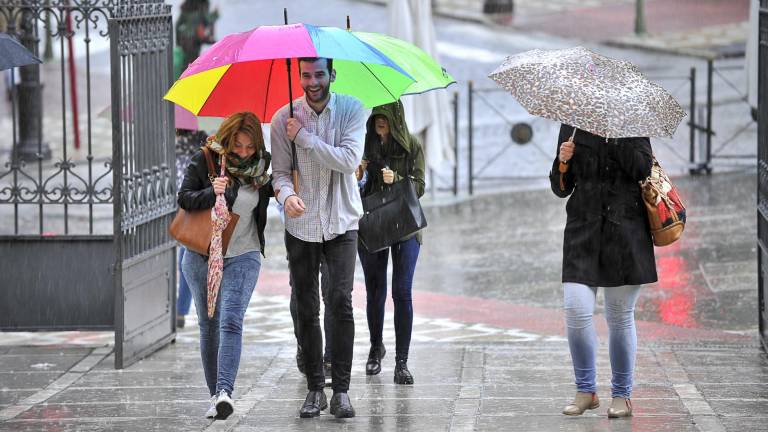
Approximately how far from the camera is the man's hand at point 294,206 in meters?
7.15

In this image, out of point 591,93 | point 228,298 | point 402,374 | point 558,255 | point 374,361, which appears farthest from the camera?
point 558,255

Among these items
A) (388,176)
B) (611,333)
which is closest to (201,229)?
(388,176)

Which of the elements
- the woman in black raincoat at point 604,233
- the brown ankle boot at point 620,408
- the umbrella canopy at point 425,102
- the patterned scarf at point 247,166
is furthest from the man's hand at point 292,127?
the umbrella canopy at point 425,102

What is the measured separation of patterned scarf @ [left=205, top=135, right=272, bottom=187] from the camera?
7445mm

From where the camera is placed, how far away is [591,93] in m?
6.98

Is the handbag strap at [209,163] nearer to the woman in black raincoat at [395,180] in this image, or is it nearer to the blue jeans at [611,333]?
the woman in black raincoat at [395,180]

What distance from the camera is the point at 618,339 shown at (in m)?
7.37

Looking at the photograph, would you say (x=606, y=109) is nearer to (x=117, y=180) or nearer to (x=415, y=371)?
(x=415, y=371)

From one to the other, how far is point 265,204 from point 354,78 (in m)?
0.94

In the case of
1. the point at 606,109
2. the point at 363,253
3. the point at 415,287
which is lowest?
the point at 415,287

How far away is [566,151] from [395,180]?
57.1 inches

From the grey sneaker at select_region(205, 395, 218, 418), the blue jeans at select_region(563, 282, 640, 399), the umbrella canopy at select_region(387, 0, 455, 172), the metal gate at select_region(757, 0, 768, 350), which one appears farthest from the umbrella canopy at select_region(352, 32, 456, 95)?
the umbrella canopy at select_region(387, 0, 455, 172)

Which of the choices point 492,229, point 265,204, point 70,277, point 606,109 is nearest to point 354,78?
point 265,204

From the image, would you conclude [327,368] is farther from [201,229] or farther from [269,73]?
[269,73]
